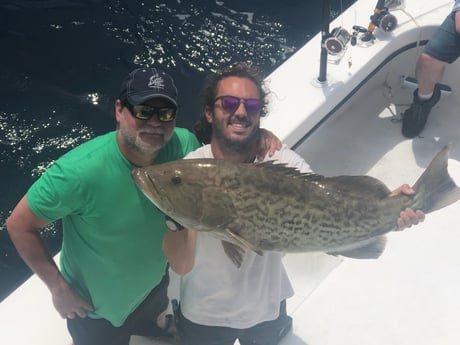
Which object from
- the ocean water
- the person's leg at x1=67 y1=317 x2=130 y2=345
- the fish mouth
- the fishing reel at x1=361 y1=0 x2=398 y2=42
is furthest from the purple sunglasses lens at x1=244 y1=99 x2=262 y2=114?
the ocean water

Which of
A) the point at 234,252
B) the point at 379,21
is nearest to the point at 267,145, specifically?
the point at 234,252

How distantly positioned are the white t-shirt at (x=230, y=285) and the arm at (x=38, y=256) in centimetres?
69

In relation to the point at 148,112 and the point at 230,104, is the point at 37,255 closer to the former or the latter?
the point at 148,112

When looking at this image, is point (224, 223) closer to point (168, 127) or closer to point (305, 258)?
point (168, 127)

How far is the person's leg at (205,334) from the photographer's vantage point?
10.6 ft

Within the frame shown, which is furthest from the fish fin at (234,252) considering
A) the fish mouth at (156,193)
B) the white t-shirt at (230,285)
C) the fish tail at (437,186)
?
the fish tail at (437,186)

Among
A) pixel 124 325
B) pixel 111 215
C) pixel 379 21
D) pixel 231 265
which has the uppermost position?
pixel 379 21

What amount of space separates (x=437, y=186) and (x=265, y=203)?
4.18 ft

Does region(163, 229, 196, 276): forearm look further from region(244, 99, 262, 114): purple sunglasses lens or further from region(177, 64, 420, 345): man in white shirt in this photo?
region(244, 99, 262, 114): purple sunglasses lens

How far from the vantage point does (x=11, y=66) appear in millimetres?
8133

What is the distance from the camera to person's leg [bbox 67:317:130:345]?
3.42m

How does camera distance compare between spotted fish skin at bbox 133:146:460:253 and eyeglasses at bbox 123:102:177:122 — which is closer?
spotted fish skin at bbox 133:146:460:253

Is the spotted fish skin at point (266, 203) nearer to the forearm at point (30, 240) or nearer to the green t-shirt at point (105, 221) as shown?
the green t-shirt at point (105, 221)

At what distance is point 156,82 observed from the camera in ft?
9.34
